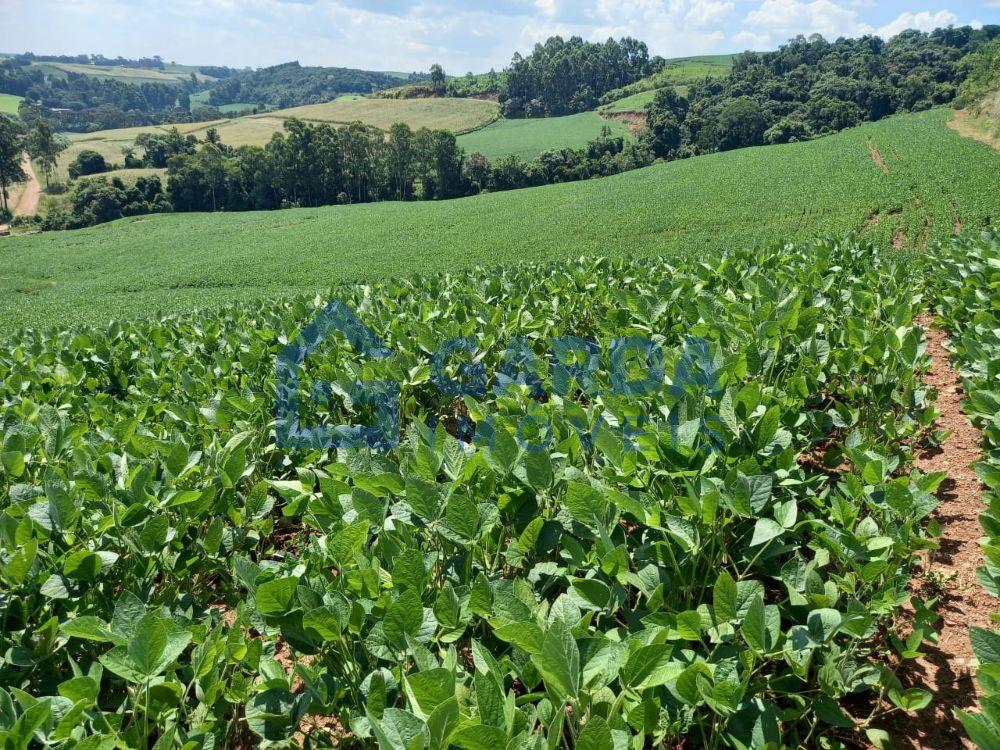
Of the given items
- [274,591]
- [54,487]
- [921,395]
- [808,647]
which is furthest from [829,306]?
[54,487]

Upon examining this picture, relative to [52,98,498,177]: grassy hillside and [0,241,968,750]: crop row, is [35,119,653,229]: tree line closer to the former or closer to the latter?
[52,98,498,177]: grassy hillside

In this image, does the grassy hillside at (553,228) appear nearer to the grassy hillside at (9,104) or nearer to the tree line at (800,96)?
the tree line at (800,96)

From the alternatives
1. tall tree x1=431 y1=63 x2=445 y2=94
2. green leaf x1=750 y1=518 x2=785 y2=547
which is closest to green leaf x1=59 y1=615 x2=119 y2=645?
green leaf x1=750 y1=518 x2=785 y2=547

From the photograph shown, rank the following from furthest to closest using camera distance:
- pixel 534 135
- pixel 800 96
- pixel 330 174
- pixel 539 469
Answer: pixel 534 135
pixel 800 96
pixel 330 174
pixel 539 469

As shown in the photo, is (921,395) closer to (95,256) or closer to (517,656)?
(517,656)

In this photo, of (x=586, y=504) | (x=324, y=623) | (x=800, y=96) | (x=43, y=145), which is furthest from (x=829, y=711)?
(x=800, y=96)

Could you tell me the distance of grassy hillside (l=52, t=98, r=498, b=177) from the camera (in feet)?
345

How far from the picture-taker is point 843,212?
3209 centimetres

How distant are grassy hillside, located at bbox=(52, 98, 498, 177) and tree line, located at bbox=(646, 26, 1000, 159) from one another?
38995mm

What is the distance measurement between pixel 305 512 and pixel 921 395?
10.5 ft

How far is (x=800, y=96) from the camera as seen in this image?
294 ft

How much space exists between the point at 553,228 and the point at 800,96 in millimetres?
71717
